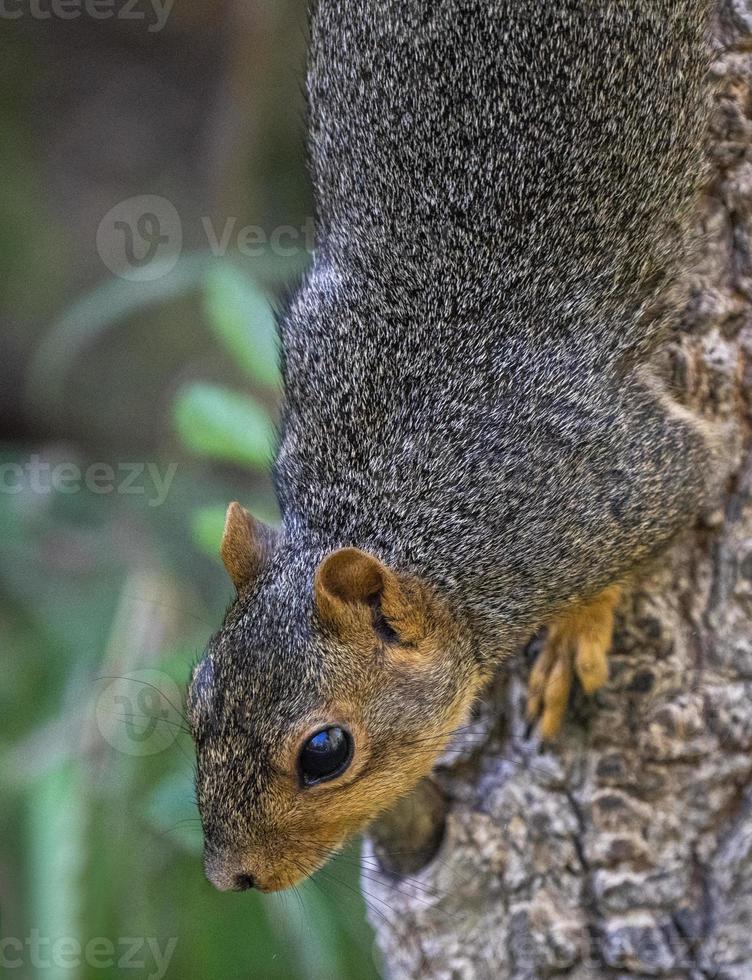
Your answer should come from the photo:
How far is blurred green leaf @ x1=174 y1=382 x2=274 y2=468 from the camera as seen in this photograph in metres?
2.42

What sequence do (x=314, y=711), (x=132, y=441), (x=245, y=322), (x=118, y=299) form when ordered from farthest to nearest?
1. (x=132, y=441)
2. (x=118, y=299)
3. (x=245, y=322)
4. (x=314, y=711)

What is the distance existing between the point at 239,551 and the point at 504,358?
0.54 meters

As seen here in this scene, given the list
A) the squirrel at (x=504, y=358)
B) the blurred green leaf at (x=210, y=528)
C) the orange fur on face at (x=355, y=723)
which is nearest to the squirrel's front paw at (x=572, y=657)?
the squirrel at (x=504, y=358)

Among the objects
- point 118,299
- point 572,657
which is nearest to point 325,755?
point 572,657

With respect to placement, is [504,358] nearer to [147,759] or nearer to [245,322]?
[245,322]

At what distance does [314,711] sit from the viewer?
5.69 ft

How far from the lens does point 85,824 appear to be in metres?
2.65

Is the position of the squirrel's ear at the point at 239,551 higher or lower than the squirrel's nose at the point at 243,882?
higher

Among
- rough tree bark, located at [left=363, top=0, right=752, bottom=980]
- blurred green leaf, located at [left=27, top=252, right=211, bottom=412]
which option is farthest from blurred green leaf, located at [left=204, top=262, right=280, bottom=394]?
rough tree bark, located at [left=363, top=0, right=752, bottom=980]

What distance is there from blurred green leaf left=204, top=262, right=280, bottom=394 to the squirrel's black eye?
0.89 meters

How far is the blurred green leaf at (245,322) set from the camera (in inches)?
98.9

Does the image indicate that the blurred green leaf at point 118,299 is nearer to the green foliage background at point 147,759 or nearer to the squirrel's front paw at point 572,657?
the green foliage background at point 147,759

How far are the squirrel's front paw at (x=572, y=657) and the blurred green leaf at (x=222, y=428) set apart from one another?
712 millimetres

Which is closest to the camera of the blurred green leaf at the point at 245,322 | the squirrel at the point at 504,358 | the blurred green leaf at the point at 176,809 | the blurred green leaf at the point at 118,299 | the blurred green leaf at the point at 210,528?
the squirrel at the point at 504,358
